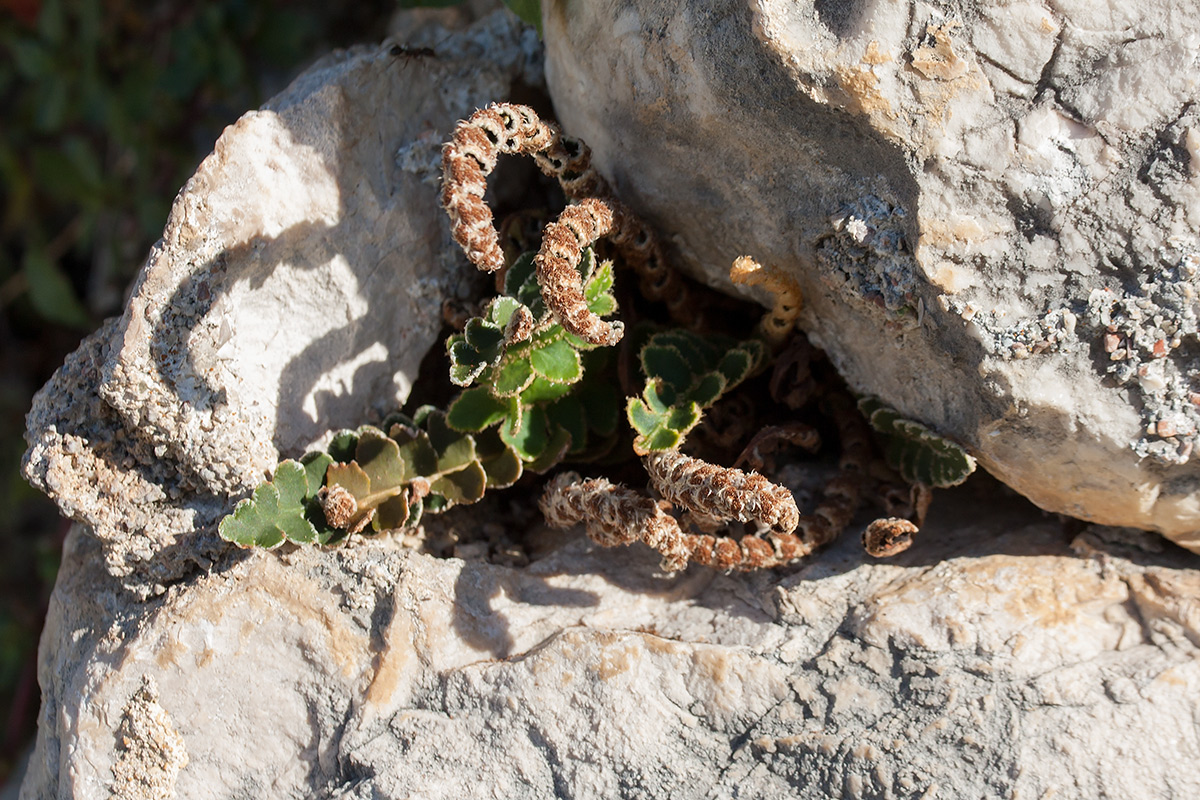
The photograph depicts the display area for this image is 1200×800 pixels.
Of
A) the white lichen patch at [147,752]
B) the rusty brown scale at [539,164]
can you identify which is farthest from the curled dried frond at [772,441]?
the white lichen patch at [147,752]

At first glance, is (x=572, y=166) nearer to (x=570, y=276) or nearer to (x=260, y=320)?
(x=570, y=276)

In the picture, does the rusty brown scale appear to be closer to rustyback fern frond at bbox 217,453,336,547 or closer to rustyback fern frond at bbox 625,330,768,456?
rustyback fern frond at bbox 625,330,768,456

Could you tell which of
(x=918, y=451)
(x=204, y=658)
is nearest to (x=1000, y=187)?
(x=918, y=451)

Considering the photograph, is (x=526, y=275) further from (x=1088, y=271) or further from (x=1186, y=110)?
(x=1186, y=110)

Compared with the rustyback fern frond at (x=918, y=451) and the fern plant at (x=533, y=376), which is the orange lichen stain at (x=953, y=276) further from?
the fern plant at (x=533, y=376)

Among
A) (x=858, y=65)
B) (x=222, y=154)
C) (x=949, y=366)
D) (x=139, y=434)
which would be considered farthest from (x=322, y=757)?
(x=858, y=65)

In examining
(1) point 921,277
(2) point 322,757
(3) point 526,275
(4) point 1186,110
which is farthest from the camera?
(3) point 526,275
